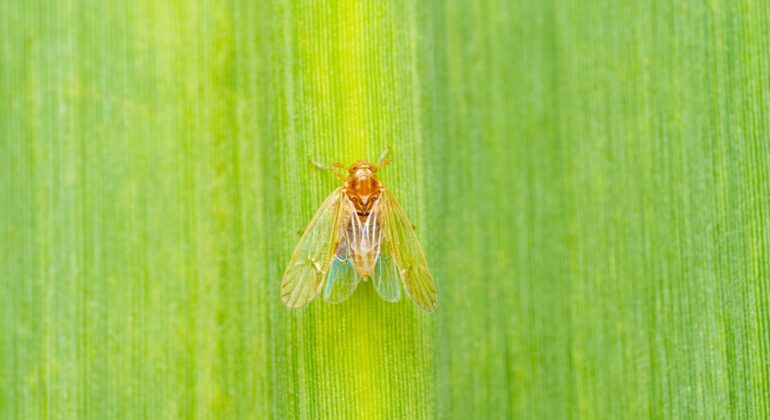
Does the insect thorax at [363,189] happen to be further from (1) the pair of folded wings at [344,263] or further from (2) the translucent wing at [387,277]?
(2) the translucent wing at [387,277]

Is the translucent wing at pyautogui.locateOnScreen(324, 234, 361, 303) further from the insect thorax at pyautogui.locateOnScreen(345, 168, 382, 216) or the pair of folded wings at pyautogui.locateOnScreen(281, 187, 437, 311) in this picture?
the insect thorax at pyautogui.locateOnScreen(345, 168, 382, 216)

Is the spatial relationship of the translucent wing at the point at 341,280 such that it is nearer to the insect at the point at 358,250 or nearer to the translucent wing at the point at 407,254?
the insect at the point at 358,250

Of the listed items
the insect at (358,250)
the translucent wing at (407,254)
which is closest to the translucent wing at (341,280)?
Result: the insect at (358,250)

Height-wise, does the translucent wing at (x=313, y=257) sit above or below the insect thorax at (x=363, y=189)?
below

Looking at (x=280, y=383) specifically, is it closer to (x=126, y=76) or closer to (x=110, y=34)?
(x=126, y=76)

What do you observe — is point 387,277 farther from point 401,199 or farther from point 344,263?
point 401,199
